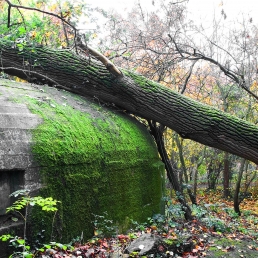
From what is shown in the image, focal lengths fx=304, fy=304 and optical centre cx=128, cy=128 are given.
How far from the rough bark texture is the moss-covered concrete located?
0.46m

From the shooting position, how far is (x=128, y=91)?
22.1 ft

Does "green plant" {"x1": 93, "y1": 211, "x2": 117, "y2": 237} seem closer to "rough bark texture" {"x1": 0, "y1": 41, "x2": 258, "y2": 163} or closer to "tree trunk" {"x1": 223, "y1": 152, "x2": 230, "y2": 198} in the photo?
"rough bark texture" {"x1": 0, "y1": 41, "x2": 258, "y2": 163}

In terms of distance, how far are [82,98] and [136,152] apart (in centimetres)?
170

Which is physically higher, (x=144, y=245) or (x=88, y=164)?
(x=88, y=164)

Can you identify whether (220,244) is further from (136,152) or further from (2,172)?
(2,172)

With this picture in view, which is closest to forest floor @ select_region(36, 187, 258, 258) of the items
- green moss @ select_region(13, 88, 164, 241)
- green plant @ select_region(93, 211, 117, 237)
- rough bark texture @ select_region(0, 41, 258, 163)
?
green plant @ select_region(93, 211, 117, 237)

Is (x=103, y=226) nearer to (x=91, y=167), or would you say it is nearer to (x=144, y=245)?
(x=91, y=167)

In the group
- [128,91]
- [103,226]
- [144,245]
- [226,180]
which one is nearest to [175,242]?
[144,245]

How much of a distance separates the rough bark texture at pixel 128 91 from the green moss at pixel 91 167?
0.54 m

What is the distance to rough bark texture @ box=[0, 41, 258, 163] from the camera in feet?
21.1

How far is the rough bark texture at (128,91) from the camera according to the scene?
21.1ft

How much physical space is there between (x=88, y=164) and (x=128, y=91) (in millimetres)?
2321

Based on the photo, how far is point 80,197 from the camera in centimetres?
481

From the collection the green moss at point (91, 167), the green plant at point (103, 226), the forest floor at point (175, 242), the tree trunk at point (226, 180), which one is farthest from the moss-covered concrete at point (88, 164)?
the tree trunk at point (226, 180)
